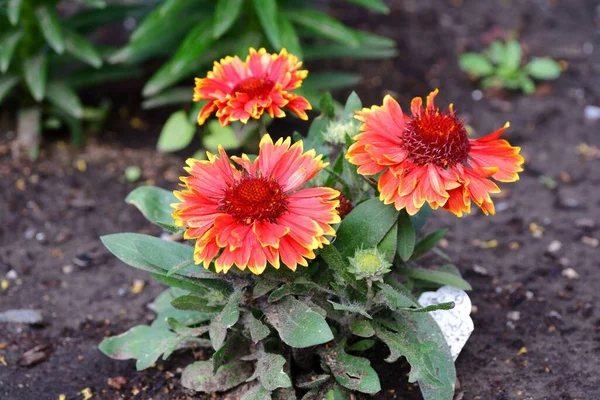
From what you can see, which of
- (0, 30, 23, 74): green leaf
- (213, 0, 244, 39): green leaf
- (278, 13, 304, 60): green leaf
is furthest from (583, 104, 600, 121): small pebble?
(0, 30, 23, 74): green leaf

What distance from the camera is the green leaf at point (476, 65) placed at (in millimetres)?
3935

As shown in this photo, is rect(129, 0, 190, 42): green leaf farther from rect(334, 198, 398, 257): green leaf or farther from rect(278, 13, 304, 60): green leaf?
rect(334, 198, 398, 257): green leaf

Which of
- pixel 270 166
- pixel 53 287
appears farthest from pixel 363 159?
pixel 53 287

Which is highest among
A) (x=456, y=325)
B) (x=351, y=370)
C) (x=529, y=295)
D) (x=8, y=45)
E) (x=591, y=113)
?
(x=8, y=45)

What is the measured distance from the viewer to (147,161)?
11.1ft

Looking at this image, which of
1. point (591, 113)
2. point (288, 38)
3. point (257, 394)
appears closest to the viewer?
point (257, 394)

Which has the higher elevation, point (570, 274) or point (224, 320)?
point (224, 320)

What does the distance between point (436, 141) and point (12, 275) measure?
1.71 metres

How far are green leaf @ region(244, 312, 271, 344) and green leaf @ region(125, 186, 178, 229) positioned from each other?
1.34ft

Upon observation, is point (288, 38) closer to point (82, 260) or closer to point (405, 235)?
point (82, 260)

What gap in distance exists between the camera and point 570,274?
263cm

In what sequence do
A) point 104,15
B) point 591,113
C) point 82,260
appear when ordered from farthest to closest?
point 591,113 → point 104,15 → point 82,260

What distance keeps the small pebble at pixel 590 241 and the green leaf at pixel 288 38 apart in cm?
131

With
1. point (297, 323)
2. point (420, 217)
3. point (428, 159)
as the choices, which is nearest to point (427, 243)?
point (420, 217)
